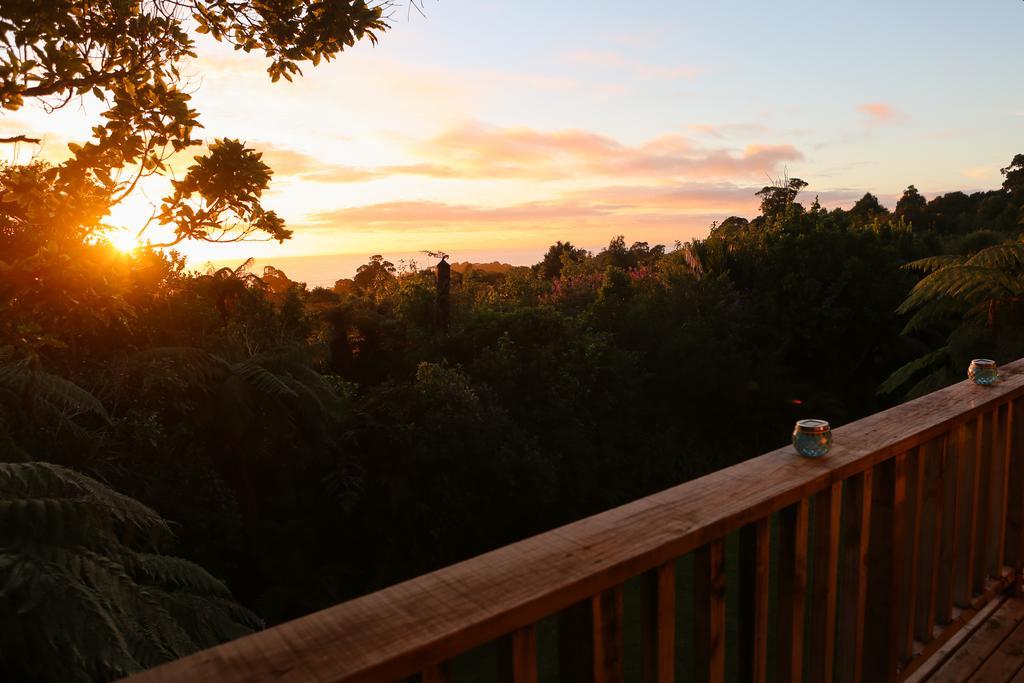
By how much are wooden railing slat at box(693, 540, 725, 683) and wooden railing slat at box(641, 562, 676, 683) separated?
0.30 ft

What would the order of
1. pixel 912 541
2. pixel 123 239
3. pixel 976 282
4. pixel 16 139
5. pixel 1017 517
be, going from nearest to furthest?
pixel 912 541, pixel 1017 517, pixel 16 139, pixel 123 239, pixel 976 282

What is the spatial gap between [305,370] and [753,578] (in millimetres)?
7208

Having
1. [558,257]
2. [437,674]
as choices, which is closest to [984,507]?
[437,674]

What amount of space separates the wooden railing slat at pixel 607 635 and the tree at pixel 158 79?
329 centimetres

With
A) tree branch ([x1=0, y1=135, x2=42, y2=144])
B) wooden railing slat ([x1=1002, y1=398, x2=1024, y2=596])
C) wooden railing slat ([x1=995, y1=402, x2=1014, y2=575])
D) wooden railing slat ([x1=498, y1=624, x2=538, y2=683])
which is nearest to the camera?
wooden railing slat ([x1=498, y1=624, x2=538, y2=683])

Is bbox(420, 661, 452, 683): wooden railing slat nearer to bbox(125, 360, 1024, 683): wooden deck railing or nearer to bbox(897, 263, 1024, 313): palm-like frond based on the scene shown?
bbox(125, 360, 1024, 683): wooden deck railing

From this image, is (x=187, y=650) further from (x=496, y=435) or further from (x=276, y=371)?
(x=496, y=435)

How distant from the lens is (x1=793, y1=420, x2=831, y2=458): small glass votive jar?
1.38 metres

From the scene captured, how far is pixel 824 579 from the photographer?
4.71 feet

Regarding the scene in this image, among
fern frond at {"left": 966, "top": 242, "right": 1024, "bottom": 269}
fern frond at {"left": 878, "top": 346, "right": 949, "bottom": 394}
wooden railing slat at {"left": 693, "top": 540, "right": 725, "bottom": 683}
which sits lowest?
fern frond at {"left": 878, "top": 346, "right": 949, "bottom": 394}

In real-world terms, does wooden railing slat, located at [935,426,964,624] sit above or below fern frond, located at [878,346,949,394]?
above

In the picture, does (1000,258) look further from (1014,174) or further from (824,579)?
(1014,174)

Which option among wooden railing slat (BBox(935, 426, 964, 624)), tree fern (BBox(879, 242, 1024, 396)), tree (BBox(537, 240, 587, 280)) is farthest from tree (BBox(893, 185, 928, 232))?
wooden railing slat (BBox(935, 426, 964, 624))

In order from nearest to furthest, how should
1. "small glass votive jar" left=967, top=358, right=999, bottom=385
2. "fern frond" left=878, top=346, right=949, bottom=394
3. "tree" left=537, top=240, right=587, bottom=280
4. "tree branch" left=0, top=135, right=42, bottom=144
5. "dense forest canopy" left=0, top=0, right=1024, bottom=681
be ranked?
"small glass votive jar" left=967, top=358, right=999, bottom=385, "tree branch" left=0, top=135, right=42, bottom=144, "dense forest canopy" left=0, top=0, right=1024, bottom=681, "fern frond" left=878, top=346, right=949, bottom=394, "tree" left=537, top=240, right=587, bottom=280
